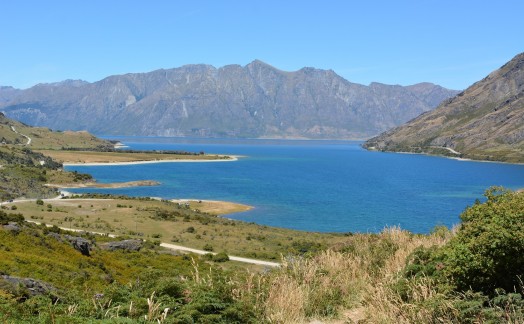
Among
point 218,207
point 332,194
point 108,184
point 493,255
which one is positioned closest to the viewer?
point 493,255

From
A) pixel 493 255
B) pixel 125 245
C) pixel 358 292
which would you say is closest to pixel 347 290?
pixel 358 292

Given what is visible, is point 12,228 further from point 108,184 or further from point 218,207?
point 108,184

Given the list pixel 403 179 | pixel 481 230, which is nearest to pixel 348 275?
pixel 481 230

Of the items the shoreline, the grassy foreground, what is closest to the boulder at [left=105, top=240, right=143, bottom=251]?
the grassy foreground

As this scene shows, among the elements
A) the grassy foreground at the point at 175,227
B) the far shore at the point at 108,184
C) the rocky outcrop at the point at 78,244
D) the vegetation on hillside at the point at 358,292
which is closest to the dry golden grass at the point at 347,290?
the vegetation on hillside at the point at 358,292

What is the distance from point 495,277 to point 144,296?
879 centimetres

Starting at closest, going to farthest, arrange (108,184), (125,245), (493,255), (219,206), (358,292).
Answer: (493,255) < (358,292) < (125,245) < (219,206) < (108,184)

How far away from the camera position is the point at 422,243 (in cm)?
1686

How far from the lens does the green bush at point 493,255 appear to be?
10875 mm

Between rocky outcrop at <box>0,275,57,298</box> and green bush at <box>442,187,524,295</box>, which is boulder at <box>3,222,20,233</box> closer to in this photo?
rocky outcrop at <box>0,275,57,298</box>

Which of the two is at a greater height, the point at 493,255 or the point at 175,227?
the point at 493,255

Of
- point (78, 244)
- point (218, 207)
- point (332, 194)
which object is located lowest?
point (218, 207)

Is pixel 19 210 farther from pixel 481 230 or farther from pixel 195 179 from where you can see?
pixel 195 179

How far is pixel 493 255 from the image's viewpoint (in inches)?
434
